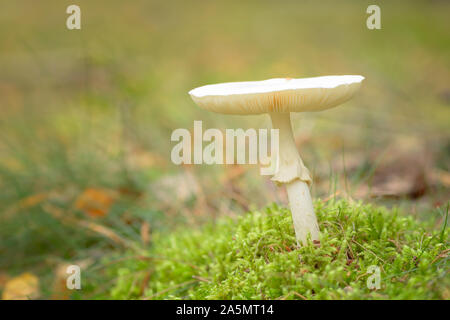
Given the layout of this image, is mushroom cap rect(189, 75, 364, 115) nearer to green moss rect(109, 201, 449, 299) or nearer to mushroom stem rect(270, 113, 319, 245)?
mushroom stem rect(270, 113, 319, 245)

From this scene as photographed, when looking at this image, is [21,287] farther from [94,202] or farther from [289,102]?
A: [289,102]

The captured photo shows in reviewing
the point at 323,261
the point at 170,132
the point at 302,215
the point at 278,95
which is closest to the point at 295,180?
the point at 302,215

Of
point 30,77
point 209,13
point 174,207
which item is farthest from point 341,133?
point 209,13

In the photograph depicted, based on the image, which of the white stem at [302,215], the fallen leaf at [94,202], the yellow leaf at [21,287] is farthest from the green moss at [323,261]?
the fallen leaf at [94,202]

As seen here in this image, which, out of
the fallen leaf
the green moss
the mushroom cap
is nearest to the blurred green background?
the fallen leaf

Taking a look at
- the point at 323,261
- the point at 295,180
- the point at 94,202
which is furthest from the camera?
the point at 94,202

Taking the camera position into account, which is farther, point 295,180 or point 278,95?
point 295,180

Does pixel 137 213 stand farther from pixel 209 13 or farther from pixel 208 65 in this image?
pixel 209 13
